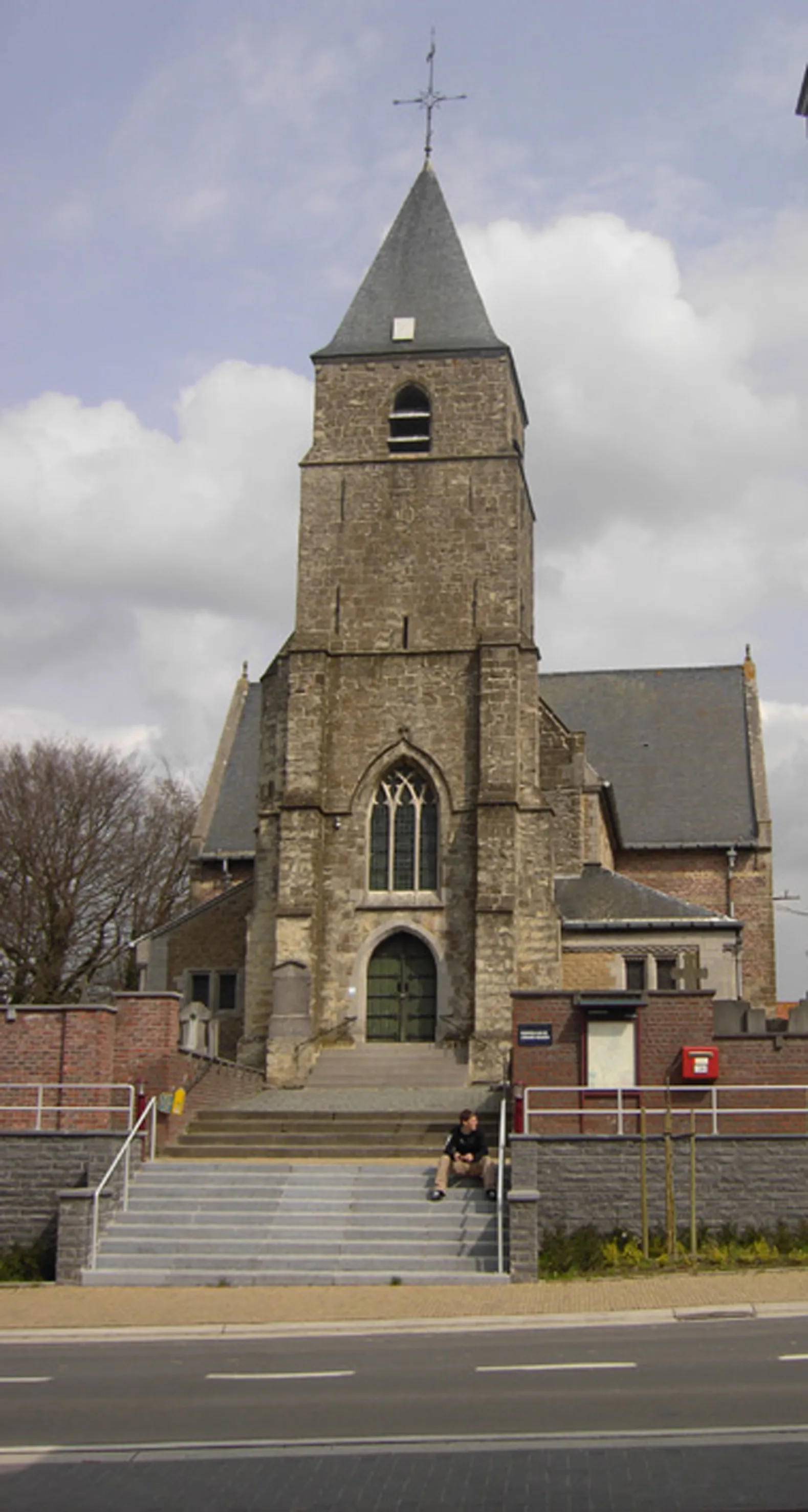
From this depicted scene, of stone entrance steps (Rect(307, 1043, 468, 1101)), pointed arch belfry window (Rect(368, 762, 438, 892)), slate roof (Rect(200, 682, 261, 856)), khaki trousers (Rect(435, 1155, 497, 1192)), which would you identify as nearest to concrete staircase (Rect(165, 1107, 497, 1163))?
khaki trousers (Rect(435, 1155, 497, 1192))

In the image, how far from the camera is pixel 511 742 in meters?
29.7

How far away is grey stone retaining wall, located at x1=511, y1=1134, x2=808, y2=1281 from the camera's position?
17500 millimetres

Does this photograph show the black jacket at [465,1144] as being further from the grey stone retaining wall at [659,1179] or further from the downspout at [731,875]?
the downspout at [731,875]

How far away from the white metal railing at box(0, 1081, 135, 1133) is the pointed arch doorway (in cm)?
910

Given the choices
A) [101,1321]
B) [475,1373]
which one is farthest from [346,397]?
[475,1373]

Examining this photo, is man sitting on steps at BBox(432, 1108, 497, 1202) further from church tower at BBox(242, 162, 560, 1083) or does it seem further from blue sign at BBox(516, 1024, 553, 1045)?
church tower at BBox(242, 162, 560, 1083)

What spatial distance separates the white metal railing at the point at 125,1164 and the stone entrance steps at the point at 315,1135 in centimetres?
81

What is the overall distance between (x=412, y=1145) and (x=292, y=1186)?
10.1 feet

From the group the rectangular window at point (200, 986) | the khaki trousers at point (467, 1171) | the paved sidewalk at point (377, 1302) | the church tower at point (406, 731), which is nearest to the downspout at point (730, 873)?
the church tower at point (406, 731)

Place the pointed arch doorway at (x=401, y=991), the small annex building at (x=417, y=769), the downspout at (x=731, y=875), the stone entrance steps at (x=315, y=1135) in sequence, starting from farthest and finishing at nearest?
the downspout at (x=731, y=875)
the pointed arch doorway at (x=401, y=991)
the small annex building at (x=417, y=769)
the stone entrance steps at (x=315, y=1135)

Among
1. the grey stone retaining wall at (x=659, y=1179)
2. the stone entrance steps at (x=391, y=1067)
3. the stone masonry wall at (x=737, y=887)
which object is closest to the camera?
the grey stone retaining wall at (x=659, y=1179)

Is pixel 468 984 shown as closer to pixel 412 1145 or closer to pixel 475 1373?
pixel 412 1145

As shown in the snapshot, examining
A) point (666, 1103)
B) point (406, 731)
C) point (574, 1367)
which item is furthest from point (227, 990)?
point (574, 1367)

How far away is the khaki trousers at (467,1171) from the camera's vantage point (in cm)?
1803
